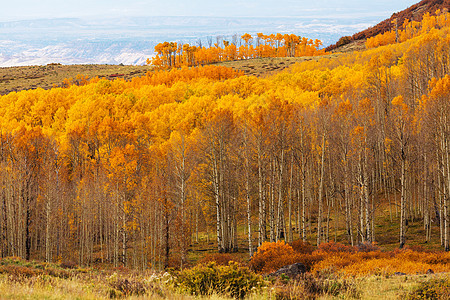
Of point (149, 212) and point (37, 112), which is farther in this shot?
point (37, 112)

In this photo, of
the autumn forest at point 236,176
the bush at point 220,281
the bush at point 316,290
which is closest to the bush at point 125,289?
the bush at point 220,281

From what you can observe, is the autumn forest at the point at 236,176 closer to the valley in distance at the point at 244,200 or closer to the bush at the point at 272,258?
the valley in distance at the point at 244,200

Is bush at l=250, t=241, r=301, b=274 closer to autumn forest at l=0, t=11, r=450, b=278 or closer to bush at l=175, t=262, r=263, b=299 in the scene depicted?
autumn forest at l=0, t=11, r=450, b=278

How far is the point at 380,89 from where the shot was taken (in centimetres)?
6456

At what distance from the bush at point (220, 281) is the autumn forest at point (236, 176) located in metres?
19.7

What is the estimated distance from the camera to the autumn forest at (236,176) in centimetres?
3803

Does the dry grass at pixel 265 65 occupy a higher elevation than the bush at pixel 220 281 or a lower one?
higher

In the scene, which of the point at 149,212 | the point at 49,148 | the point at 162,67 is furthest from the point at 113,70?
the point at 149,212

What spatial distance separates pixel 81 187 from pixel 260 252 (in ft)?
108

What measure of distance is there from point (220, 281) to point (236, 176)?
27.4m

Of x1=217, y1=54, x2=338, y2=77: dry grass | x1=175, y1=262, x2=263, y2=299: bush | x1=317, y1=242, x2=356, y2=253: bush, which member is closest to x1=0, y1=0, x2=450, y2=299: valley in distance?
x1=175, y1=262, x2=263, y2=299: bush

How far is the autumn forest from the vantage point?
1497 inches

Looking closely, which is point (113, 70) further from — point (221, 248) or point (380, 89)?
point (221, 248)

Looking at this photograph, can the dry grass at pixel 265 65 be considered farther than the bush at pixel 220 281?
Yes
